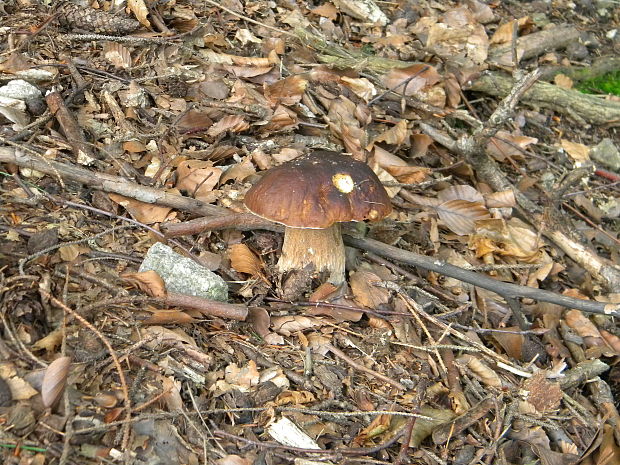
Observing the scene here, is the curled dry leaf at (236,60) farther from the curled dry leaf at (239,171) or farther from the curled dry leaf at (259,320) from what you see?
the curled dry leaf at (259,320)

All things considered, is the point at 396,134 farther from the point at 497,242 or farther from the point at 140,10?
the point at 140,10

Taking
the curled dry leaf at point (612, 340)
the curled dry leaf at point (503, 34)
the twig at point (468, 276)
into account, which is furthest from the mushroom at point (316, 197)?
the curled dry leaf at point (503, 34)

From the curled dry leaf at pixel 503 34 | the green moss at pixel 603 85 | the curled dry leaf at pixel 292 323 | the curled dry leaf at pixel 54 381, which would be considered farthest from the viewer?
the green moss at pixel 603 85

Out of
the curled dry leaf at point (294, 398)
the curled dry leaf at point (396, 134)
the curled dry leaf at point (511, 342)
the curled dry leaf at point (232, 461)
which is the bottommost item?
the curled dry leaf at point (511, 342)

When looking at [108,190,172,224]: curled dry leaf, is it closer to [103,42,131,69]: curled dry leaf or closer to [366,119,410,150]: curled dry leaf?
[103,42,131,69]: curled dry leaf

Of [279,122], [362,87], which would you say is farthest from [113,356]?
[362,87]

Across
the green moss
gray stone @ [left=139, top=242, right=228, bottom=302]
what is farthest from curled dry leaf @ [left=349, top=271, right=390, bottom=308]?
the green moss

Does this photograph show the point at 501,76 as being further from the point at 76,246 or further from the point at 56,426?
the point at 56,426
